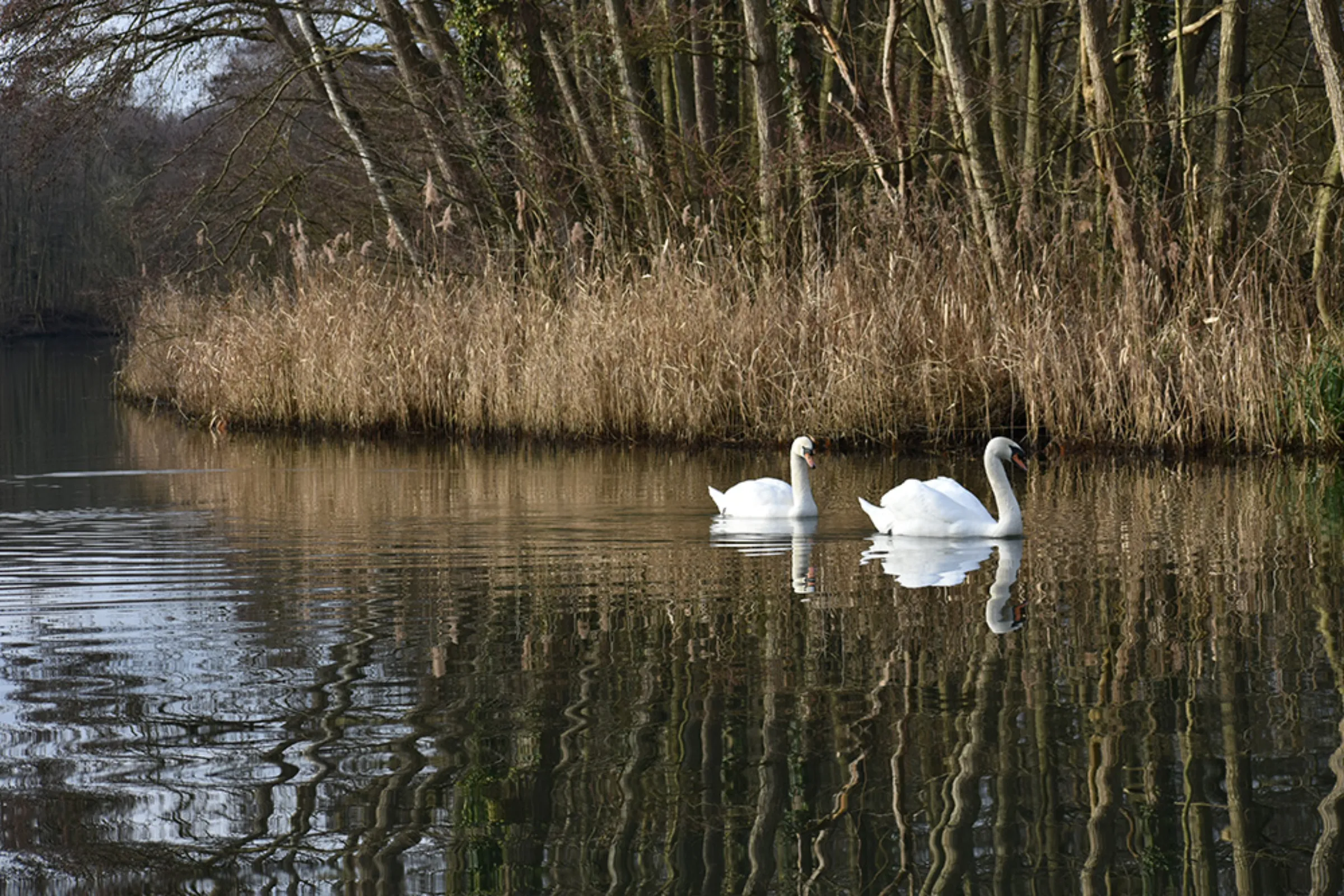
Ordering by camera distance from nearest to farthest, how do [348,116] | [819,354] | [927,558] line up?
[927,558] → [819,354] → [348,116]

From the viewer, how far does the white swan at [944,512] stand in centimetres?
733

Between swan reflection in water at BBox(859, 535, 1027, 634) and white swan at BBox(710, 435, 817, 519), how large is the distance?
1.58ft

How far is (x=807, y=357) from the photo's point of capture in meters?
12.0

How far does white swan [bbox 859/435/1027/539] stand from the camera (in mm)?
7332

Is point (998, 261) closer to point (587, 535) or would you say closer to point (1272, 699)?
point (587, 535)

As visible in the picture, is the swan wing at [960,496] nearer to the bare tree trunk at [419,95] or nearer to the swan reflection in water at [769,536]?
the swan reflection in water at [769,536]

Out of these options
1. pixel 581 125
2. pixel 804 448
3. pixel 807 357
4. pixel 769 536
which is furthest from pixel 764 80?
pixel 769 536

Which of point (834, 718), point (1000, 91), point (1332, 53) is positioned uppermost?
point (1000, 91)

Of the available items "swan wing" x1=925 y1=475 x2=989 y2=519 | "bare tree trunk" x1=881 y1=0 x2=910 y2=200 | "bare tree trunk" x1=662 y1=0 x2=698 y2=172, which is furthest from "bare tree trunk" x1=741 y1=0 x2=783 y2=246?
"swan wing" x1=925 y1=475 x2=989 y2=519

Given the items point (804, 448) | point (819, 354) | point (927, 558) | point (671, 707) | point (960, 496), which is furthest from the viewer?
point (819, 354)

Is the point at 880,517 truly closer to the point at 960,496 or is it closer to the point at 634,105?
the point at 960,496

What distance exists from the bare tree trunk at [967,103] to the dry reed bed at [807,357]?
Result: 672mm

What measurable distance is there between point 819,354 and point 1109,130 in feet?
7.89

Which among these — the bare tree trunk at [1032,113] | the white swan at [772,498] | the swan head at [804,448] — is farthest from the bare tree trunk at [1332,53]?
the white swan at [772,498]
